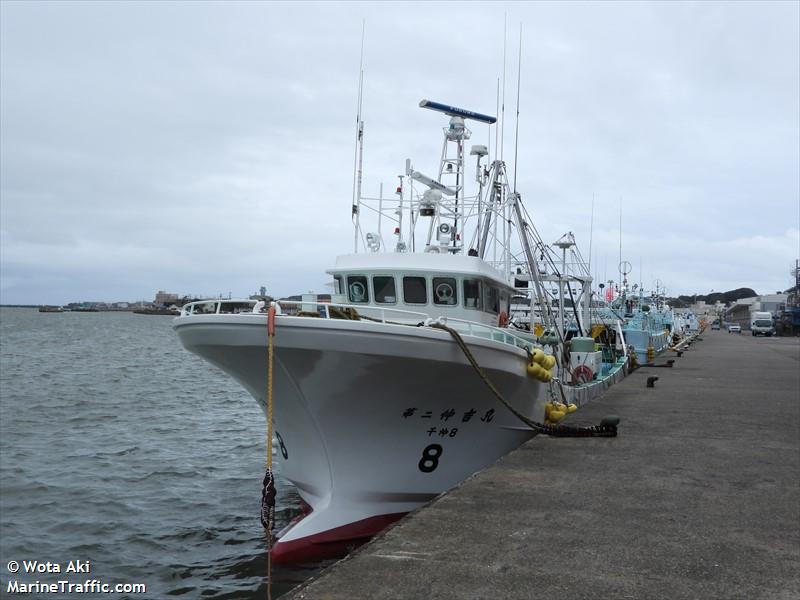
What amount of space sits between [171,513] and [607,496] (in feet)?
25.9

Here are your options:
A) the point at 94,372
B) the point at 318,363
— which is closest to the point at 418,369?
the point at 318,363

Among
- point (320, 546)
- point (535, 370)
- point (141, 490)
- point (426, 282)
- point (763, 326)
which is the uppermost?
point (426, 282)

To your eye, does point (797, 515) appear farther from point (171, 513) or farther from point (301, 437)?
point (171, 513)

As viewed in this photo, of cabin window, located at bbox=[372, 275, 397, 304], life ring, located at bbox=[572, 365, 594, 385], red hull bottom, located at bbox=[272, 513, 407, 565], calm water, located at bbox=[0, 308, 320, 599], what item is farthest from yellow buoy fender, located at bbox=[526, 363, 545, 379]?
life ring, located at bbox=[572, 365, 594, 385]

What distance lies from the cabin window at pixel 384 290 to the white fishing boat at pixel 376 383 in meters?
0.02

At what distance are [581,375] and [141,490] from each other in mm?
9655

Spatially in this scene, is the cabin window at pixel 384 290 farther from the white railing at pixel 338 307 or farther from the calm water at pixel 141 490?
the calm water at pixel 141 490

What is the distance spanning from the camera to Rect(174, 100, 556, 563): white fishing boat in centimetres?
826

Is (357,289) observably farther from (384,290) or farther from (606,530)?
(606,530)

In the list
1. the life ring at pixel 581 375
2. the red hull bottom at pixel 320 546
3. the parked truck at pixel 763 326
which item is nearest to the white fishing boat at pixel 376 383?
the red hull bottom at pixel 320 546

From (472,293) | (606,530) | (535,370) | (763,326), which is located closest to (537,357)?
(535,370)

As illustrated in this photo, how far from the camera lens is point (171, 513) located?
1184 centimetres

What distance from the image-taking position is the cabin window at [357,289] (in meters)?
11.5

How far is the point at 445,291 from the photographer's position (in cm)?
1119
